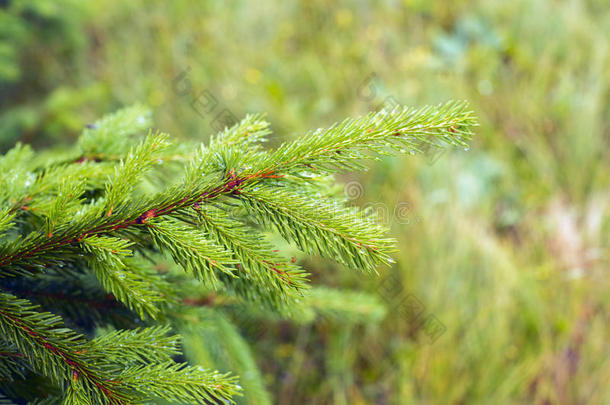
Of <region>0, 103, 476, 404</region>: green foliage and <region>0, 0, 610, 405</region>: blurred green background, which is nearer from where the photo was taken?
<region>0, 103, 476, 404</region>: green foliage

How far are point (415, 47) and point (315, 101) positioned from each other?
96 cm

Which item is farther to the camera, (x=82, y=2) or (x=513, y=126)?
(x=513, y=126)

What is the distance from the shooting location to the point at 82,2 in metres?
2.13

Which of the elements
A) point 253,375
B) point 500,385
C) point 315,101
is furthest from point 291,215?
point 315,101

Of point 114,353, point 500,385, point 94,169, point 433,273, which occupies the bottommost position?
point 500,385

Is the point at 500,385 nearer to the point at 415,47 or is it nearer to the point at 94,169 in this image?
the point at 94,169

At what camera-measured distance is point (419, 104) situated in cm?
248

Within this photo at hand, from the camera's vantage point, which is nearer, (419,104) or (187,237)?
(187,237)

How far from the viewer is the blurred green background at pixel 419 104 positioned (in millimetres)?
1465

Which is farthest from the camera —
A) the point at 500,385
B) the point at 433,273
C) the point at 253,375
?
the point at 433,273

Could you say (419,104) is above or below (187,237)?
above

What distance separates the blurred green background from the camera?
146 centimetres

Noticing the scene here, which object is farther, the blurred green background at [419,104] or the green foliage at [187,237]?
the blurred green background at [419,104]

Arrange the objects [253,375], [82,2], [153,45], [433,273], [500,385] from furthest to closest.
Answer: [153,45]
[82,2]
[433,273]
[500,385]
[253,375]
